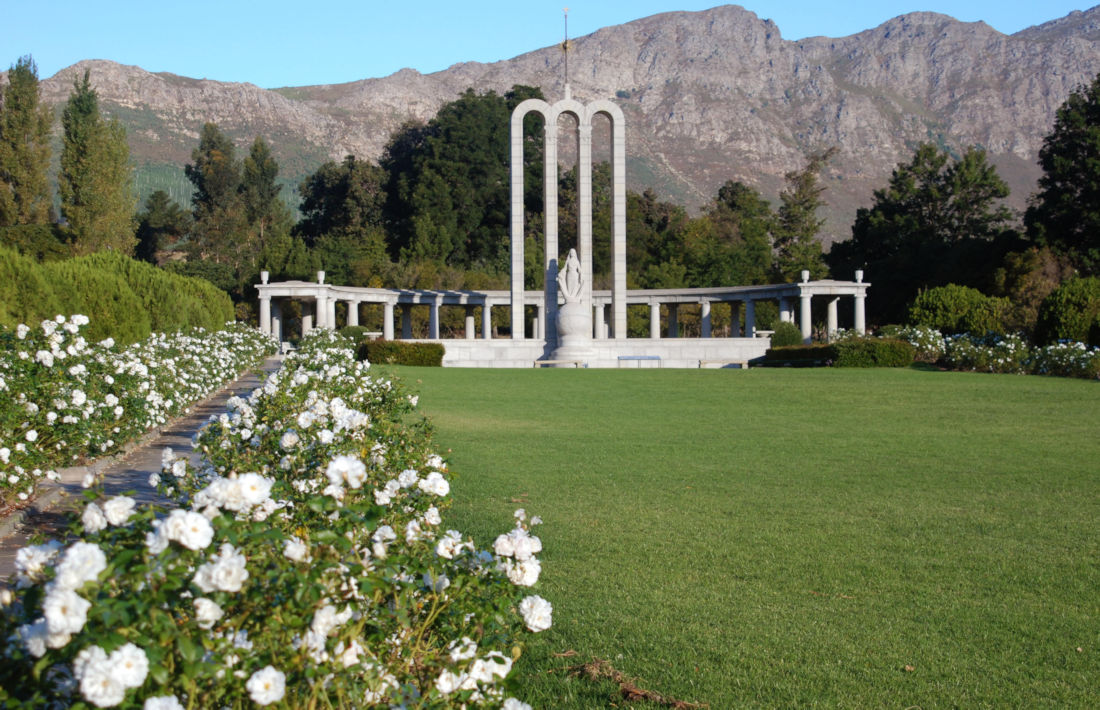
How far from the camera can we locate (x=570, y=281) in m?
27.8

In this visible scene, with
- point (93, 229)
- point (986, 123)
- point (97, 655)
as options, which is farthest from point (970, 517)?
point (986, 123)

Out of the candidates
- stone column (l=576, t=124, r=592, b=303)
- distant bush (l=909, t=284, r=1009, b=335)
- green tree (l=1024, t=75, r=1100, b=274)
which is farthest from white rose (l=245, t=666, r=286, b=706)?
green tree (l=1024, t=75, r=1100, b=274)

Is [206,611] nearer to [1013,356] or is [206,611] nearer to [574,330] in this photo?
[1013,356]

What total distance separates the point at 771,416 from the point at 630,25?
525 feet

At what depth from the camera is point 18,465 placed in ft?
18.9

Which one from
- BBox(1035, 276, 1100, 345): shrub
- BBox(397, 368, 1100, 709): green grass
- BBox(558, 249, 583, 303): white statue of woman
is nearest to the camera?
BBox(397, 368, 1100, 709): green grass

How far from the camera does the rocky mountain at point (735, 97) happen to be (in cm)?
11569

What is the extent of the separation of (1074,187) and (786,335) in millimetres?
13075

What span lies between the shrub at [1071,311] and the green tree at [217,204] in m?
43.3

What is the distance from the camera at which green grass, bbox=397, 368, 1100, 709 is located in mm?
3396

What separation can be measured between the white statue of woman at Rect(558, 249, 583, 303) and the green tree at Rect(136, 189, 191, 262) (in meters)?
36.5

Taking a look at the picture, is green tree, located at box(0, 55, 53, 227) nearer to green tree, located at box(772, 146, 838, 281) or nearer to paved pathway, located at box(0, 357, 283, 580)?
paved pathway, located at box(0, 357, 283, 580)

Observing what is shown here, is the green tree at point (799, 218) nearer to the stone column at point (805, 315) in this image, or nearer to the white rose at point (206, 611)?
the stone column at point (805, 315)

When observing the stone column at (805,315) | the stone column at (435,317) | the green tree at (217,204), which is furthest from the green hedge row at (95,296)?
the green tree at (217,204)
